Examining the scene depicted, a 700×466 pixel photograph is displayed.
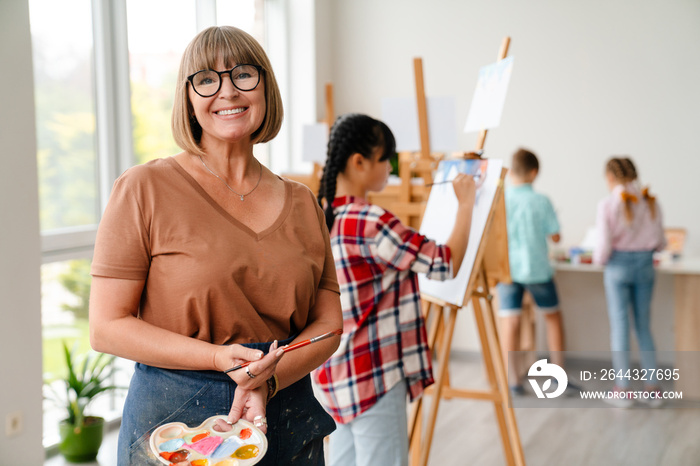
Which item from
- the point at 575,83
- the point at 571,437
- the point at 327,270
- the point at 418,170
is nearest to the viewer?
the point at 327,270

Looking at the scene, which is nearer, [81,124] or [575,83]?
[81,124]

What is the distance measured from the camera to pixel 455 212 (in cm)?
232

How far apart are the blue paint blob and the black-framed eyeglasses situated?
0.60m

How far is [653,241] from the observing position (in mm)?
3887

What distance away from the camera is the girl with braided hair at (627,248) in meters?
3.87

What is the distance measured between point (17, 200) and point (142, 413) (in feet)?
5.92

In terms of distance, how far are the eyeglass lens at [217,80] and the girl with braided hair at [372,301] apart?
0.75m

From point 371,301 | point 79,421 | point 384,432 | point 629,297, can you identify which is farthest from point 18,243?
point 629,297

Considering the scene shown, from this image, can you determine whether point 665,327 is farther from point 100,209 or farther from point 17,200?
point 17,200

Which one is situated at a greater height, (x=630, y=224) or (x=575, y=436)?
(x=630, y=224)

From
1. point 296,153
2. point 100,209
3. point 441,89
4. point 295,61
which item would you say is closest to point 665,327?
point 441,89

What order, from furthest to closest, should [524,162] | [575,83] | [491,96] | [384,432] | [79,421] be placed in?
[575,83]
[524,162]
[79,421]
[491,96]
[384,432]

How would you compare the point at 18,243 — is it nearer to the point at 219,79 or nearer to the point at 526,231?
the point at 219,79

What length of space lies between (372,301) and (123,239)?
940mm
